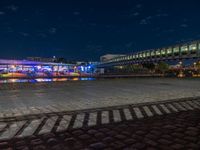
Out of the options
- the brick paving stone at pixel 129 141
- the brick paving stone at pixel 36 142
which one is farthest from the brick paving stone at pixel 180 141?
the brick paving stone at pixel 36 142

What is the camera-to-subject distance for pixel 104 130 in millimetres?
5668

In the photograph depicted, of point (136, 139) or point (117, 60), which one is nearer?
point (136, 139)

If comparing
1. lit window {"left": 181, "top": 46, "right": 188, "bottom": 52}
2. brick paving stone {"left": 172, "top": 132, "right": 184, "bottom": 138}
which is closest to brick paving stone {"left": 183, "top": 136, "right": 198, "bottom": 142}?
brick paving stone {"left": 172, "top": 132, "right": 184, "bottom": 138}

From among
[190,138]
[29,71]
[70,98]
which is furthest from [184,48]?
[190,138]

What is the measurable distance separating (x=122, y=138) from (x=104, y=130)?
0.73m

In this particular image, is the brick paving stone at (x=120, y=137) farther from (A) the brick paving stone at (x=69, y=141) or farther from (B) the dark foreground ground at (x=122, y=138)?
(A) the brick paving stone at (x=69, y=141)

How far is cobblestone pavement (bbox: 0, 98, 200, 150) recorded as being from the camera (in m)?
4.66

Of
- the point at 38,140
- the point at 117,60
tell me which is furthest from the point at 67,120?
the point at 117,60

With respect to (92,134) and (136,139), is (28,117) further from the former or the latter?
(136,139)

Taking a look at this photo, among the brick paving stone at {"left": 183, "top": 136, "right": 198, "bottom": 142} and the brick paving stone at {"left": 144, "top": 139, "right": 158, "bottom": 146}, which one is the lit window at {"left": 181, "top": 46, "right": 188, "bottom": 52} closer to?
the brick paving stone at {"left": 183, "top": 136, "right": 198, "bottom": 142}

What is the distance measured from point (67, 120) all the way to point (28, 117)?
4.33 feet

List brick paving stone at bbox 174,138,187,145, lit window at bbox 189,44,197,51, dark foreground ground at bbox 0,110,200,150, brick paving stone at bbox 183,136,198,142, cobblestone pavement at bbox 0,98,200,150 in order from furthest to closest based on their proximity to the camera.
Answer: lit window at bbox 189,44,197,51, brick paving stone at bbox 183,136,198,142, brick paving stone at bbox 174,138,187,145, cobblestone pavement at bbox 0,98,200,150, dark foreground ground at bbox 0,110,200,150

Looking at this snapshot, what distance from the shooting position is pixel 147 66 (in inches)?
5177

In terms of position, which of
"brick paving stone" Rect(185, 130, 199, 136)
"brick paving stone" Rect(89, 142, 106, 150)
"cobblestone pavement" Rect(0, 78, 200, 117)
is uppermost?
"cobblestone pavement" Rect(0, 78, 200, 117)
